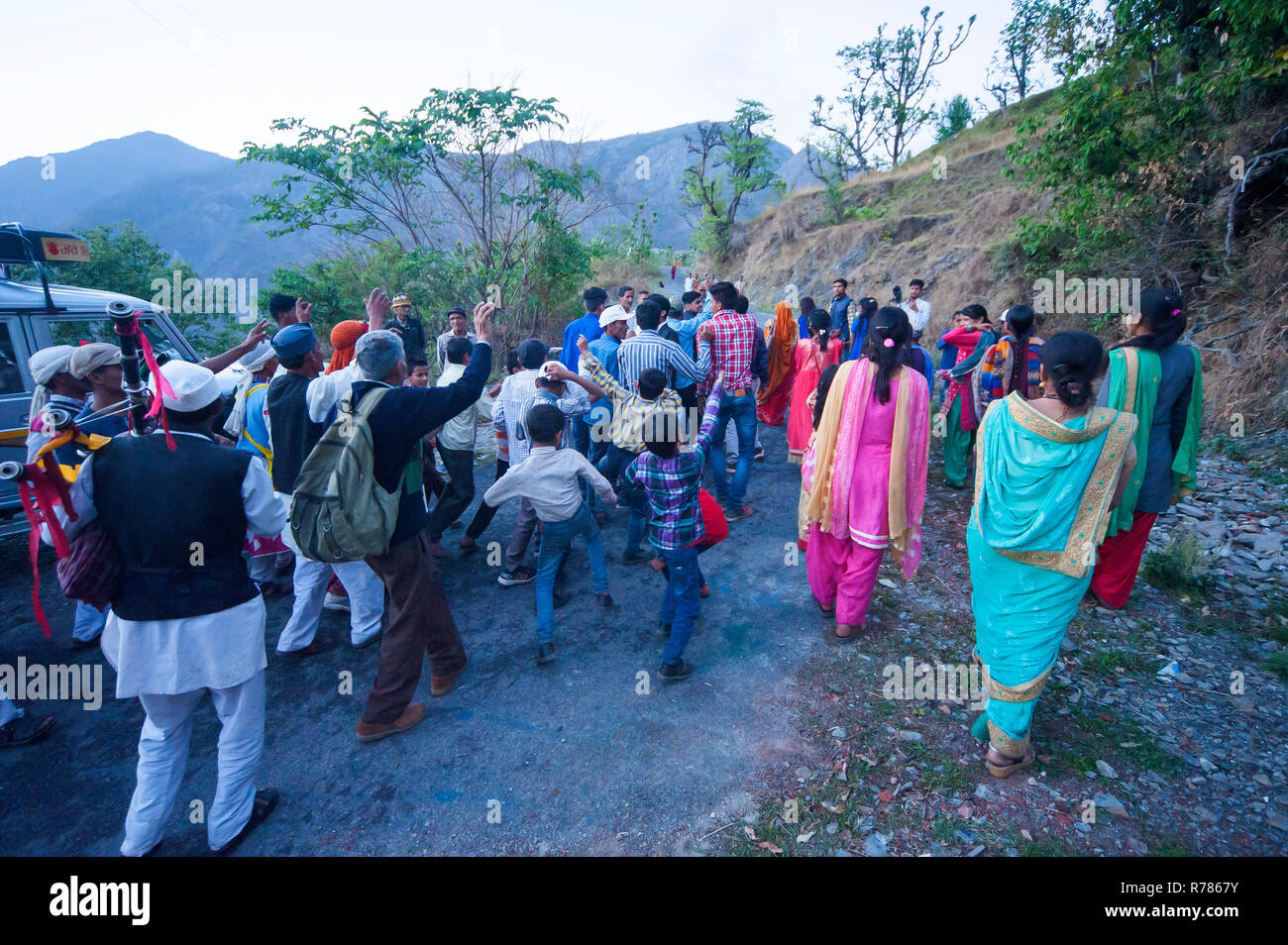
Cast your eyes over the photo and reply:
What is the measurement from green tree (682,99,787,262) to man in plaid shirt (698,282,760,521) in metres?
22.8

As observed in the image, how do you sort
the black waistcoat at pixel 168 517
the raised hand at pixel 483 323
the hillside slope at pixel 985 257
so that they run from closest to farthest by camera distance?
the black waistcoat at pixel 168 517 → the raised hand at pixel 483 323 → the hillside slope at pixel 985 257

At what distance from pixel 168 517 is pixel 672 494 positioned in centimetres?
227

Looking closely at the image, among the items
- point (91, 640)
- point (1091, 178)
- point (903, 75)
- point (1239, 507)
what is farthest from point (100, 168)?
point (1239, 507)

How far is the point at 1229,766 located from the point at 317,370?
210 inches

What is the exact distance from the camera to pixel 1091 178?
26.7ft

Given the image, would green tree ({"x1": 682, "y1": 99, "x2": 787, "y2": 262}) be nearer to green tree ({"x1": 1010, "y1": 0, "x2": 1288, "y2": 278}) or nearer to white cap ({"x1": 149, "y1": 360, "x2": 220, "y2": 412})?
green tree ({"x1": 1010, "y1": 0, "x2": 1288, "y2": 278})

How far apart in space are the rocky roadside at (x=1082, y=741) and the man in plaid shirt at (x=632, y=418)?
5.28ft

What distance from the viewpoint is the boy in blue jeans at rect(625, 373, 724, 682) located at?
3369 mm

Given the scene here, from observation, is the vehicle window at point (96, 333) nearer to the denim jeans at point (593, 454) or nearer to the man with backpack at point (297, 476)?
the man with backpack at point (297, 476)

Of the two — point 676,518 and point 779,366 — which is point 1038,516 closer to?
point 676,518

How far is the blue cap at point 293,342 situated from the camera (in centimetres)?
342

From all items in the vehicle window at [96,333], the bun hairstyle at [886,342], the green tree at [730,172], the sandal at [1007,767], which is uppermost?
the green tree at [730,172]

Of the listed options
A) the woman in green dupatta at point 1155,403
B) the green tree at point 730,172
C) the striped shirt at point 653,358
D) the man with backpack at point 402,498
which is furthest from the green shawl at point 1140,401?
the green tree at point 730,172
